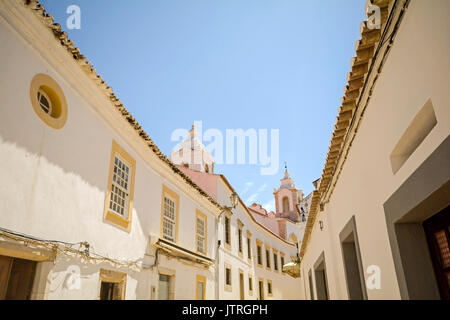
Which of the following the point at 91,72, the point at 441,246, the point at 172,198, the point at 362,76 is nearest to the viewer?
the point at 441,246

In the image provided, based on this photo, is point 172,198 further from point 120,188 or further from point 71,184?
point 71,184

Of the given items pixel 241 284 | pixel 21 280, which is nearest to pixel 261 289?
pixel 241 284

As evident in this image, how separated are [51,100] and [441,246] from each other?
652 cm

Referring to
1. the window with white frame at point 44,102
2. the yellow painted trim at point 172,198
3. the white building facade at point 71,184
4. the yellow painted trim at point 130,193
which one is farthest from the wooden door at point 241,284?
the window with white frame at point 44,102

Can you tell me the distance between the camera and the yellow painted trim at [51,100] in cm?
602

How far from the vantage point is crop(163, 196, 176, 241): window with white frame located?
11.5 m

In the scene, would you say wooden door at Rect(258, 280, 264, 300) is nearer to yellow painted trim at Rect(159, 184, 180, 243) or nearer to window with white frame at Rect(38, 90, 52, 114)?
yellow painted trim at Rect(159, 184, 180, 243)

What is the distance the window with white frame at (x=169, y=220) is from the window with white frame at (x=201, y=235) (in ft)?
8.09

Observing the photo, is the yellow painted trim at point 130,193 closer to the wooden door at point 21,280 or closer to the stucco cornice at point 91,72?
the stucco cornice at point 91,72

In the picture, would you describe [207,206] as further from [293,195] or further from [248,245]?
[293,195]

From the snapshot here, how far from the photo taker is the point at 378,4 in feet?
10.8

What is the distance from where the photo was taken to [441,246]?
3361 millimetres

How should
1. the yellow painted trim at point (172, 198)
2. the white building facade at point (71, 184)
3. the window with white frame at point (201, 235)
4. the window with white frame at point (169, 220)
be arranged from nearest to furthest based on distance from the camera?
the white building facade at point (71, 184) → the yellow painted trim at point (172, 198) → the window with white frame at point (169, 220) → the window with white frame at point (201, 235)
